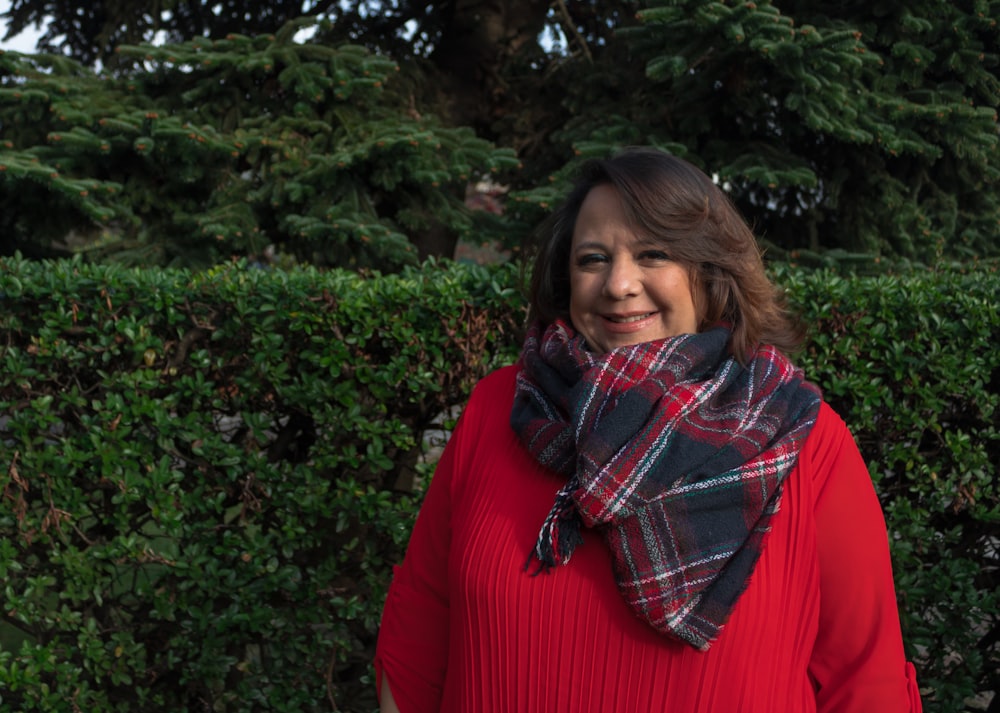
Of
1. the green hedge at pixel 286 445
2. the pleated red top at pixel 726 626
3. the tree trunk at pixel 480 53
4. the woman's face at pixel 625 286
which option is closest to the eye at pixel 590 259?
the woman's face at pixel 625 286

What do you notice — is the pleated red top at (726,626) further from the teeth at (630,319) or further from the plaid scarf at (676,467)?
the teeth at (630,319)

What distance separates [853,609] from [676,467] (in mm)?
435

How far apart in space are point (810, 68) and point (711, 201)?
2582 millimetres

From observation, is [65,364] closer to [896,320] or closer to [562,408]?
[562,408]

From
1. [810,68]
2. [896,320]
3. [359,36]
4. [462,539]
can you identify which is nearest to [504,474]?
[462,539]

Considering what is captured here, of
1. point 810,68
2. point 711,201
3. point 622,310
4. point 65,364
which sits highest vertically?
point 810,68

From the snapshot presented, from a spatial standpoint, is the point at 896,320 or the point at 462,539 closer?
the point at 462,539

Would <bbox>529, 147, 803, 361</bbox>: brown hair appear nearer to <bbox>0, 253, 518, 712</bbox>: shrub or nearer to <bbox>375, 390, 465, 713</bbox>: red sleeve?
<bbox>375, 390, 465, 713</bbox>: red sleeve

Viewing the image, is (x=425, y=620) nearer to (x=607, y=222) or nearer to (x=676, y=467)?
(x=676, y=467)

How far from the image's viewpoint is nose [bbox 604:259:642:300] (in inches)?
71.6

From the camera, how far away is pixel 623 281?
1819 millimetres

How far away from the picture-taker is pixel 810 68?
4.05 metres

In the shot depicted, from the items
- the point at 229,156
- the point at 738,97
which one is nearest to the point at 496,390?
the point at 738,97

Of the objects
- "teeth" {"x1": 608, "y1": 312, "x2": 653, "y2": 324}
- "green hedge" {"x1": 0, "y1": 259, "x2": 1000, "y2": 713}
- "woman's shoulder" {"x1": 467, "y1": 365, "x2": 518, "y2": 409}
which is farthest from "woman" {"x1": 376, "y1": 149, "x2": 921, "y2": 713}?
"green hedge" {"x1": 0, "y1": 259, "x2": 1000, "y2": 713}
